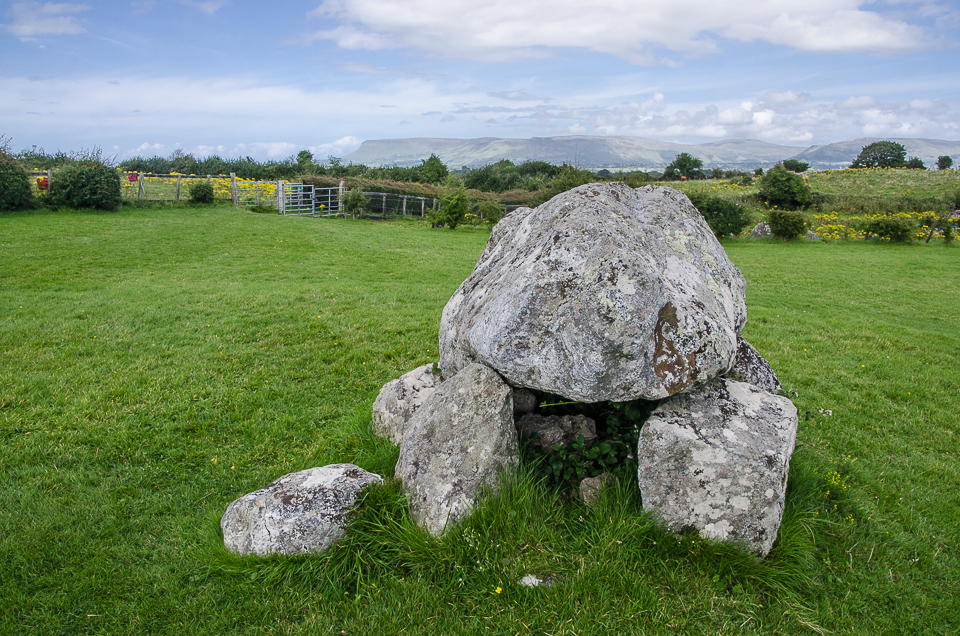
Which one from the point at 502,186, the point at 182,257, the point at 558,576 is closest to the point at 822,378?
the point at 558,576

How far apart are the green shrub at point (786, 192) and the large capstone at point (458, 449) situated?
Result: 38.3m

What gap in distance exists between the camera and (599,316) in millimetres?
3848

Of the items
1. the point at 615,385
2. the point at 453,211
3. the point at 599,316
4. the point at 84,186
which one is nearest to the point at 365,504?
the point at 615,385

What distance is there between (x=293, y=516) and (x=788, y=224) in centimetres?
2982

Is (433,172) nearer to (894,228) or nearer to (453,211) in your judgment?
(453,211)

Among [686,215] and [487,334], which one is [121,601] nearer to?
[487,334]

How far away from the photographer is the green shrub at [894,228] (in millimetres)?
26188

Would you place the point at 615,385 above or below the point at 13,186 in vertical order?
below

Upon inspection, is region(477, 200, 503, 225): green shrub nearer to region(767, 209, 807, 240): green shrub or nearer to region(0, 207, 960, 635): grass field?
region(767, 209, 807, 240): green shrub

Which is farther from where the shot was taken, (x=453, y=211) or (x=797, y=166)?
(x=797, y=166)

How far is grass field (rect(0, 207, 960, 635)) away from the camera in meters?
3.56

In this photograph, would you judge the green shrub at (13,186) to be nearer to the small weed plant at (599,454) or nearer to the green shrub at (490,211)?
the green shrub at (490,211)

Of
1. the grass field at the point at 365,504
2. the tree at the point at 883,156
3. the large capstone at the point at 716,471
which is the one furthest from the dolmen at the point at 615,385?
the tree at the point at 883,156

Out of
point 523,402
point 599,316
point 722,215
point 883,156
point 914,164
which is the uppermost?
point 883,156
